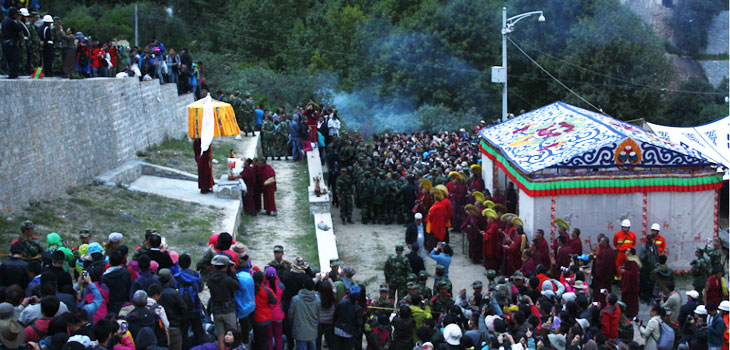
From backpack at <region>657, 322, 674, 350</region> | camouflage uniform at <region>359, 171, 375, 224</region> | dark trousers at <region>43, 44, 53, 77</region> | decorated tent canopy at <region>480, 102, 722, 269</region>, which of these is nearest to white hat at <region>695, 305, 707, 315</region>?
backpack at <region>657, 322, 674, 350</region>

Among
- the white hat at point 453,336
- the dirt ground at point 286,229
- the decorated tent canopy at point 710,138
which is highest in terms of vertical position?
Result: the decorated tent canopy at point 710,138

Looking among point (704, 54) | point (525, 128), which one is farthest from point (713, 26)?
point (525, 128)

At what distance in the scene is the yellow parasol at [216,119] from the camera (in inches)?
717

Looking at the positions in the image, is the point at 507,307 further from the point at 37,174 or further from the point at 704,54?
the point at 704,54

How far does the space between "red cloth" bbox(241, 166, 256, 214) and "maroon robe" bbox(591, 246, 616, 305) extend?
786 centimetres

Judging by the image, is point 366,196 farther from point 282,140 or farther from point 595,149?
point 282,140

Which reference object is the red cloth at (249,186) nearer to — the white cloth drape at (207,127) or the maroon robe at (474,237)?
the white cloth drape at (207,127)

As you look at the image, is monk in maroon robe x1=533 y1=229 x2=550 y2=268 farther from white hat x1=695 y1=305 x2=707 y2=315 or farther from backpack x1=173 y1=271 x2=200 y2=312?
backpack x1=173 y1=271 x2=200 y2=312

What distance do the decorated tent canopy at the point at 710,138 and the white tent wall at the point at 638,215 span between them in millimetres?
4252

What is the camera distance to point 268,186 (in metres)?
18.8

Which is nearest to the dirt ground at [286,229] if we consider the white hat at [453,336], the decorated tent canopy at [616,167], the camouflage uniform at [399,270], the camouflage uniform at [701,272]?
the camouflage uniform at [399,270]

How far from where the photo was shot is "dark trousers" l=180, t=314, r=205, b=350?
9.56 metres

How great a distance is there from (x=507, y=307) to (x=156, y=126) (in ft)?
53.1

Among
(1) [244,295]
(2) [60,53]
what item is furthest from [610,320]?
(2) [60,53]
